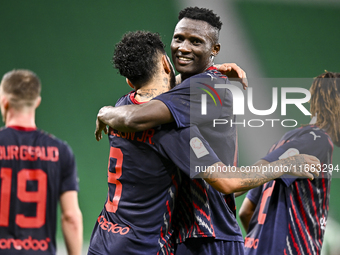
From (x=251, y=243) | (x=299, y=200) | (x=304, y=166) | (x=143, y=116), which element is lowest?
(x=251, y=243)

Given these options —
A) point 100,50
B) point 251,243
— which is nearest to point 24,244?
point 251,243

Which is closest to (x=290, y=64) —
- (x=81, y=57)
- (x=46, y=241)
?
(x=81, y=57)

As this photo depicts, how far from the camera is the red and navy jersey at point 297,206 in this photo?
2.47 metres

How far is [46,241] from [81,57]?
390cm

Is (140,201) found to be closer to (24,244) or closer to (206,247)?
(206,247)

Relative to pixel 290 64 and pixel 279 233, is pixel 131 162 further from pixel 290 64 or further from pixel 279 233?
pixel 290 64

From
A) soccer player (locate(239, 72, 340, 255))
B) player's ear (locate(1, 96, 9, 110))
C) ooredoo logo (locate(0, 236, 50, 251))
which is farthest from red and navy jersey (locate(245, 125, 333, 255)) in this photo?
player's ear (locate(1, 96, 9, 110))

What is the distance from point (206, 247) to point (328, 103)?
1.19 m

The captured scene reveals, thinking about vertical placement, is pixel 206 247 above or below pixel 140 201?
below

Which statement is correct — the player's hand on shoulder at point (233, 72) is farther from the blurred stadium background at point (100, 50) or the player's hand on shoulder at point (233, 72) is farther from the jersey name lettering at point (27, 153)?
the blurred stadium background at point (100, 50)

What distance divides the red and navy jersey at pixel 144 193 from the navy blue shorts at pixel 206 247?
3.0 inches

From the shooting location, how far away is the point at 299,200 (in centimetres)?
250

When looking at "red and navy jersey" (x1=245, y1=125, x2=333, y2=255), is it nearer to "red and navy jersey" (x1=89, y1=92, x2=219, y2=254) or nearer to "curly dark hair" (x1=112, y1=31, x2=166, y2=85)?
"red and navy jersey" (x1=89, y1=92, x2=219, y2=254)

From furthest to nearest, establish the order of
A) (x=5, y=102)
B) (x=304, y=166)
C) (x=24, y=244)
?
(x=304, y=166) < (x=5, y=102) < (x=24, y=244)
